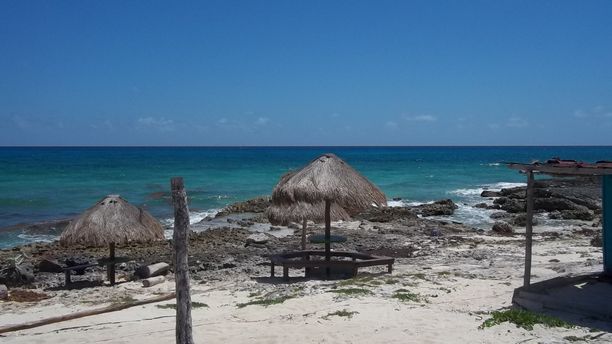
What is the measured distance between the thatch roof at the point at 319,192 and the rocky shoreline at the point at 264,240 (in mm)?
1713

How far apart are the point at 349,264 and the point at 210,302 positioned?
351 centimetres

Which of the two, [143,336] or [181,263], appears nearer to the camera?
[181,263]

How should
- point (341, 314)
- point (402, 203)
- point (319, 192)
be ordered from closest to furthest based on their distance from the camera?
point (341, 314), point (319, 192), point (402, 203)

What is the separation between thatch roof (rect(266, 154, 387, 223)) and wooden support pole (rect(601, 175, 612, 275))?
15.4 ft

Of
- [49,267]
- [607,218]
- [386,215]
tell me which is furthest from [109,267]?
[386,215]

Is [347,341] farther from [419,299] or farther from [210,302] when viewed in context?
[210,302]

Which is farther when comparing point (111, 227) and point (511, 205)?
point (511, 205)

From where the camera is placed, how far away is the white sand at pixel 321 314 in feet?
27.6

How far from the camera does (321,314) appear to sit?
962 cm

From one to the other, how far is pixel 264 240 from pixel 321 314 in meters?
10.5

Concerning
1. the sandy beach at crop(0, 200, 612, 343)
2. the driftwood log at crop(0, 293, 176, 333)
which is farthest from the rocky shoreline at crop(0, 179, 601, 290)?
the driftwood log at crop(0, 293, 176, 333)

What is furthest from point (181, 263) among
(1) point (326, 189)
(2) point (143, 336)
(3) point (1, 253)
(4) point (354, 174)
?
(3) point (1, 253)

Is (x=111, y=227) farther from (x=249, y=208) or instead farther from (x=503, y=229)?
(x=249, y=208)

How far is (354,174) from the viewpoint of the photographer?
1406 cm
